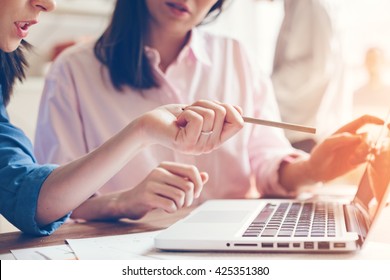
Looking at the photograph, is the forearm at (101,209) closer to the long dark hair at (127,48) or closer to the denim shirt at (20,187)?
the denim shirt at (20,187)

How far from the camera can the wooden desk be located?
1.91 feet

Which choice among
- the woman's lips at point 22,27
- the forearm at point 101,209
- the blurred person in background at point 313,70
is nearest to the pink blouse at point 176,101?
the forearm at point 101,209

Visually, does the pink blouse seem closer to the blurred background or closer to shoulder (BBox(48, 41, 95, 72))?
shoulder (BBox(48, 41, 95, 72))

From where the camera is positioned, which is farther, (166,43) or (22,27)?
(166,43)

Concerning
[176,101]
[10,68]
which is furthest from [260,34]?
[10,68]

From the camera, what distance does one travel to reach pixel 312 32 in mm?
1309

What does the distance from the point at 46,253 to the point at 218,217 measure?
202 millimetres

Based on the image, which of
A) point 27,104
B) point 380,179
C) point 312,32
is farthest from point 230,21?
point 380,179

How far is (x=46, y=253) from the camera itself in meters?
0.53

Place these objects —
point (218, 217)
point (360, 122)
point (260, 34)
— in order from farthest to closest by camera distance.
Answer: point (260, 34) → point (360, 122) → point (218, 217)

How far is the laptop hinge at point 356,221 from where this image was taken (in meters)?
0.52

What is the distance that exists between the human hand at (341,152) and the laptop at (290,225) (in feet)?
0.21

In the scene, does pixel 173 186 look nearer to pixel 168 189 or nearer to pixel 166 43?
pixel 168 189
